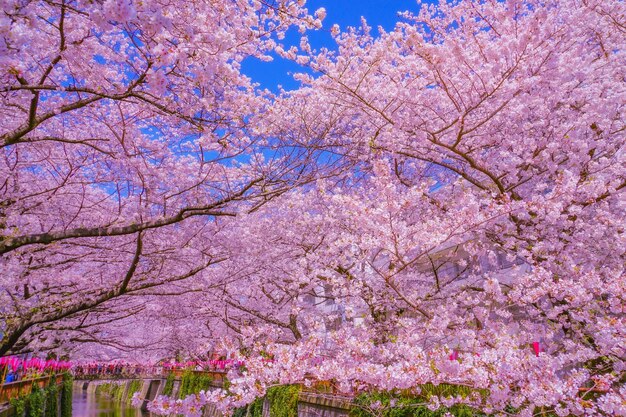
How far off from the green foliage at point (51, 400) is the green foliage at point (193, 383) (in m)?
6.11

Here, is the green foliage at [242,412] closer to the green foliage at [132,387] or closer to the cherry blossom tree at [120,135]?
the cherry blossom tree at [120,135]

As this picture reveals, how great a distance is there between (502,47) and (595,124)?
8.76 ft

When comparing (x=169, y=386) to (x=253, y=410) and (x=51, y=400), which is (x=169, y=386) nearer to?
(x=51, y=400)

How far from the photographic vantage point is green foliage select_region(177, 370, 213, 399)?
76.1 ft

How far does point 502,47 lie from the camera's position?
7293 mm

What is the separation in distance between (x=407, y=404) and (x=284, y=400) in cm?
719

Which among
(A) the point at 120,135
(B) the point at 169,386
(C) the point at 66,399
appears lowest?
(C) the point at 66,399

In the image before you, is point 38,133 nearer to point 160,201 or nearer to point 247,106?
point 160,201

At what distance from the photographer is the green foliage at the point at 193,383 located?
23203 millimetres

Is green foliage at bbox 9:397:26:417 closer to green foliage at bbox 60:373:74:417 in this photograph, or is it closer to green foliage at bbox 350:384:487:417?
green foliage at bbox 350:384:487:417

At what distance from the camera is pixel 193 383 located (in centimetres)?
2455

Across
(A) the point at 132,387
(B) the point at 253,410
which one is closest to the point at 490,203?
(B) the point at 253,410

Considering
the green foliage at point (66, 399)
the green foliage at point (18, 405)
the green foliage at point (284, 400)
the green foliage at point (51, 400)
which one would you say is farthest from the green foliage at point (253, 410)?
the green foliage at point (66, 399)

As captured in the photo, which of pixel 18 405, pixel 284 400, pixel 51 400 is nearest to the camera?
pixel 18 405
